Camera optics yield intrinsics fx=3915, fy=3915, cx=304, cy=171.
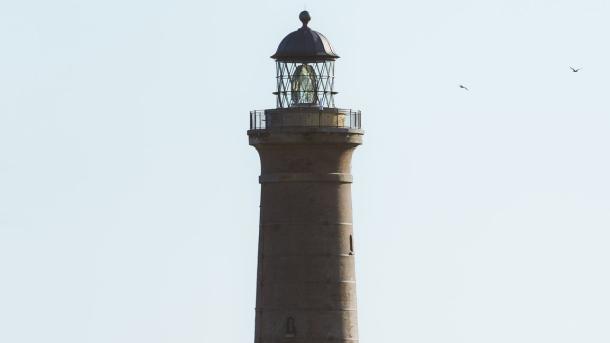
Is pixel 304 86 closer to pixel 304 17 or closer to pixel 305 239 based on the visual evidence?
pixel 304 17

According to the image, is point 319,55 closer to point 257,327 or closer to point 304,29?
point 304,29

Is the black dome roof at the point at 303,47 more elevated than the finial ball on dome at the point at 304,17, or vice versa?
the finial ball on dome at the point at 304,17

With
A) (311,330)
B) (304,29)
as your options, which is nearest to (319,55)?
(304,29)

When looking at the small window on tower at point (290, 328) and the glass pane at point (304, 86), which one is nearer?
the small window on tower at point (290, 328)

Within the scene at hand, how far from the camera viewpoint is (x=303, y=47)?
132750mm

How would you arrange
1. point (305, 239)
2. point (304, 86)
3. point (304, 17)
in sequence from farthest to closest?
point (304, 86) < point (304, 17) < point (305, 239)

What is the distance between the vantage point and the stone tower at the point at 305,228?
431 feet

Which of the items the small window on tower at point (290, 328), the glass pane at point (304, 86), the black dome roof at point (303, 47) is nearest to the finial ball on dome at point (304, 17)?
the black dome roof at point (303, 47)

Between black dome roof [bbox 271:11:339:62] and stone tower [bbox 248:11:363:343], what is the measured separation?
2.72ft

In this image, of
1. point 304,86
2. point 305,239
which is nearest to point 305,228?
point 305,239

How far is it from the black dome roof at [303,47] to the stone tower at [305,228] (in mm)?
828

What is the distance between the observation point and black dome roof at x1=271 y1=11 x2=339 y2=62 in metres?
133

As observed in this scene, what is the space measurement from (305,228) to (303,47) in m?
6.20

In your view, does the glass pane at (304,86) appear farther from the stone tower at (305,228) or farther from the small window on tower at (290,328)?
the small window on tower at (290,328)
